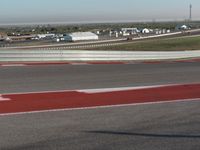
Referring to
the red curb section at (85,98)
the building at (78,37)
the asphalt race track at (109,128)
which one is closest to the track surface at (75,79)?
the red curb section at (85,98)

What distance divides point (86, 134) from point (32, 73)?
1069 cm

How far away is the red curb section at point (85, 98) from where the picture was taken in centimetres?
1041

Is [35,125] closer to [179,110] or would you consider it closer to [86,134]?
[86,134]

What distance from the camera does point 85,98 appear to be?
11883mm

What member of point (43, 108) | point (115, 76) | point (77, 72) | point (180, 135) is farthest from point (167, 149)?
point (77, 72)

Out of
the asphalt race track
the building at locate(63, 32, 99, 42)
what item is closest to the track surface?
the asphalt race track

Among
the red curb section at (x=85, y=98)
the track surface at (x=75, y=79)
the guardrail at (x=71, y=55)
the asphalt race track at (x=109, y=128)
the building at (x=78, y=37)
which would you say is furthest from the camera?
the building at (x=78, y=37)

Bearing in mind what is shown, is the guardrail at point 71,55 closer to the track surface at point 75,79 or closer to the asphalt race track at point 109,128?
the track surface at point 75,79

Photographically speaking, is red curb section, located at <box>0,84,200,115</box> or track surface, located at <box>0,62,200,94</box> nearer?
red curb section, located at <box>0,84,200,115</box>

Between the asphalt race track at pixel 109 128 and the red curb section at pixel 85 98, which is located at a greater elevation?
the asphalt race track at pixel 109 128

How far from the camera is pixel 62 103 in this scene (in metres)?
10.9

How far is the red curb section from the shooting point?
34.1 ft

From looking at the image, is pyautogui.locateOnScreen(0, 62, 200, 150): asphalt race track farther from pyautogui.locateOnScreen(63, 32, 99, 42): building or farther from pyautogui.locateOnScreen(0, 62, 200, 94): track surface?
pyautogui.locateOnScreen(63, 32, 99, 42): building

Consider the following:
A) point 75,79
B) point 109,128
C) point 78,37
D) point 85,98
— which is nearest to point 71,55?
point 75,79
